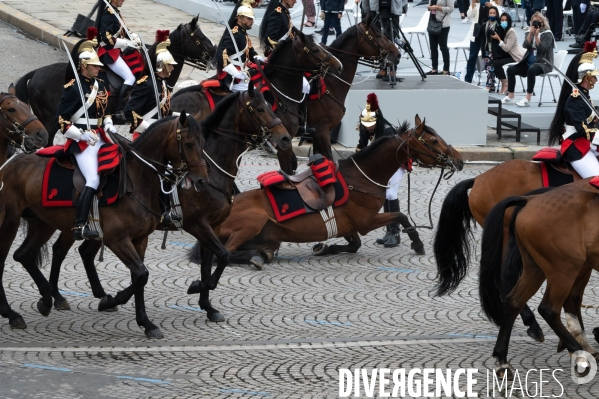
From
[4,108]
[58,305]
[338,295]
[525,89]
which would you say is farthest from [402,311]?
[525,89]

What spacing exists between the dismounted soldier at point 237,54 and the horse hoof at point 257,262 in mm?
3230

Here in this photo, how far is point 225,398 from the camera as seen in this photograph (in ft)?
30.9

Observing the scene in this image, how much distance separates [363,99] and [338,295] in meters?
7.64

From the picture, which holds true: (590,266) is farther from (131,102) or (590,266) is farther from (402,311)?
(131,102)

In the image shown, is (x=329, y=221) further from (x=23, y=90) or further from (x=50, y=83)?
(x=23, y=90)

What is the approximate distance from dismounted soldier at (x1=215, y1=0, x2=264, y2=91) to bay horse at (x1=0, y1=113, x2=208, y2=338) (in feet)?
15.0

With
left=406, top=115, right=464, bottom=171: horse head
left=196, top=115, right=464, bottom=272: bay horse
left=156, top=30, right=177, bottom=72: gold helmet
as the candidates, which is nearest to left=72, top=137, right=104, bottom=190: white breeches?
left=156, top=30, right=177, bottom=72: gold helmet

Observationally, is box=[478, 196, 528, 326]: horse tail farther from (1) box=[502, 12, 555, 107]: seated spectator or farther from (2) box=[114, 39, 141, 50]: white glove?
(1) box=[502, 12, 555, 107]: seated spectator

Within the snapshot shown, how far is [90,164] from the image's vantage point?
11.2 metres

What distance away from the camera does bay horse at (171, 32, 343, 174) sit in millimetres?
15859

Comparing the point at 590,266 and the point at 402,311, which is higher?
the point at 590,266

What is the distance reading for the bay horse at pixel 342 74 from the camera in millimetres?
16812

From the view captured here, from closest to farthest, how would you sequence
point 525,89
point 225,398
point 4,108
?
point 225,398 → point 4,108 → point 525,89

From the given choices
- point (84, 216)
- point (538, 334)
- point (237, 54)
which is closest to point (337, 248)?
point (237, 54)
